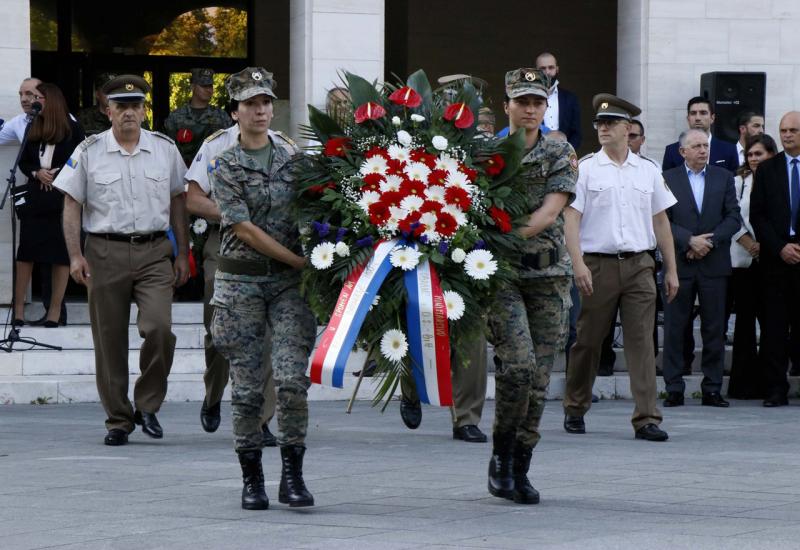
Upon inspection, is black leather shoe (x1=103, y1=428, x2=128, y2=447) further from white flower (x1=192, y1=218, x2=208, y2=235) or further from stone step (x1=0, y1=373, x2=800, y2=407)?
stone step (x1=0, y1=373, x2=800, y2=407)

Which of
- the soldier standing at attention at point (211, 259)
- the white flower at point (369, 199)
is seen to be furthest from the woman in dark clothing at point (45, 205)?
the white flower at point (369, 199)

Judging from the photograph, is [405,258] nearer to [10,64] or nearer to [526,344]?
[526,344]

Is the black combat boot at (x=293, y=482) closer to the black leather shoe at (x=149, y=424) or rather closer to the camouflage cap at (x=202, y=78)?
the black leather shoe at (x=149, y=424)

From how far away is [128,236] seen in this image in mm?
10055

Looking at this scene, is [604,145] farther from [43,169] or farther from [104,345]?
[43,169]

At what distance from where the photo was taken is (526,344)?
761 centimetres

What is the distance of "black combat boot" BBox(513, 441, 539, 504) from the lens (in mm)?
7570

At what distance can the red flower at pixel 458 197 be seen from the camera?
23.5 feet

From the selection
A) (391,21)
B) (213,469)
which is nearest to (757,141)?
(213,469)

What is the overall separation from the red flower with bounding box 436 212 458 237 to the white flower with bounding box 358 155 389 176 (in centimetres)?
33

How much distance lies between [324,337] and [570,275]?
4.69ft

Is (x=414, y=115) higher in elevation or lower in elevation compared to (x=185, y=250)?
higher

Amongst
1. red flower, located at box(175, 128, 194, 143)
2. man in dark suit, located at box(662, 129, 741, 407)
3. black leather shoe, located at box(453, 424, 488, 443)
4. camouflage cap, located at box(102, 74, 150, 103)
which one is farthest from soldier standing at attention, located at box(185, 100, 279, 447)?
man in dark suit, located at box(662, 129, 741, 407)

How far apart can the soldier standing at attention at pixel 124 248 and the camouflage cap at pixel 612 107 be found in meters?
2.92
